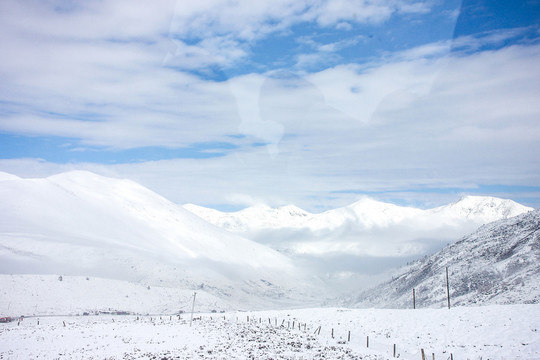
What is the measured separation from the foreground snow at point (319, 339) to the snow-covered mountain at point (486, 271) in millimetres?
22483

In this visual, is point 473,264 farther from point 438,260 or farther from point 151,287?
point 151,287

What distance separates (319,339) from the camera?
145 feet

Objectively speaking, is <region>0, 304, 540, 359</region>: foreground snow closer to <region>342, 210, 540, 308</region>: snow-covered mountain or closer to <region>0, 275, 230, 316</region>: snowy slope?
<region>342, 210, 540, 308</region>: snow-covered mountain

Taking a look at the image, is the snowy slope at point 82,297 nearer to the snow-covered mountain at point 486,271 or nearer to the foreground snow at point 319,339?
the foreground snow at point 319,339

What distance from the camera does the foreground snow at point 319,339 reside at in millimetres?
35625

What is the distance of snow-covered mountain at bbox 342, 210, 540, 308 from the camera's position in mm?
69562

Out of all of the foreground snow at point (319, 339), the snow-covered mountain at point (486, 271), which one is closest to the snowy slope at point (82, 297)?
the foreground snow at point (319, 339)

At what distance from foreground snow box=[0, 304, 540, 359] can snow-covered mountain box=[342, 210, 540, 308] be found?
22.5 m

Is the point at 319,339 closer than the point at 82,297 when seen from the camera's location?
Yes

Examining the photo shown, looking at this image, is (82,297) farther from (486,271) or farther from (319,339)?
(486,271)

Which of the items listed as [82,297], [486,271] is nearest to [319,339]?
[486,271]

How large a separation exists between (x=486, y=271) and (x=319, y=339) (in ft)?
223

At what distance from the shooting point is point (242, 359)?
3344 centimetres

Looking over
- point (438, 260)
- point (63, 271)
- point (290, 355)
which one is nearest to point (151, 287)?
point (63, 271)
